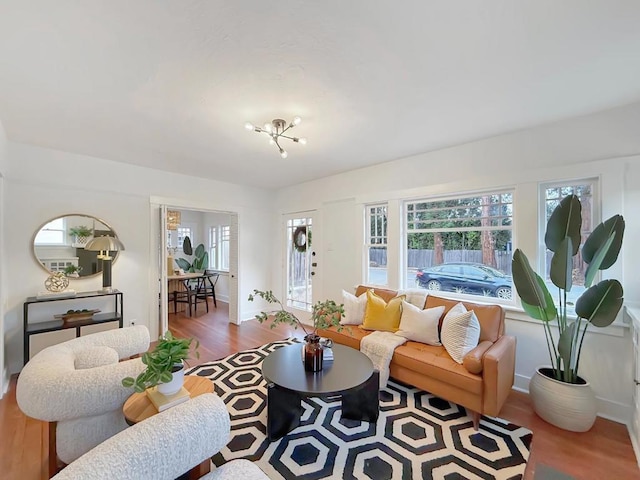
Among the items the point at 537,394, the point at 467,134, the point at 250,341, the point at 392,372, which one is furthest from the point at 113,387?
the point at 467,134

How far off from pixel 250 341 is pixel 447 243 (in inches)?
119

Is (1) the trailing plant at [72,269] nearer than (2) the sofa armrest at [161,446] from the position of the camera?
No

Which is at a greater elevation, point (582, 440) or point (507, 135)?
point (507, 135)

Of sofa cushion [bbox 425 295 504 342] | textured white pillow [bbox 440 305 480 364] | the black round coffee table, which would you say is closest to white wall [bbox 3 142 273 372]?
the black round coffee table

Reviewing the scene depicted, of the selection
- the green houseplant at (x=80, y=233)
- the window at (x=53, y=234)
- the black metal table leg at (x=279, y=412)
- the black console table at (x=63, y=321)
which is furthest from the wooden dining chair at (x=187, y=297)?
the black metal table leg at (x=279, y=412)

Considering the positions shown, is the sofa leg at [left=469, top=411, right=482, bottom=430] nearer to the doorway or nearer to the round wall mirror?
the round wall mirror

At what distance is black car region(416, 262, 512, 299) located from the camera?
305 cm

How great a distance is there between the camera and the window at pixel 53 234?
329 cm

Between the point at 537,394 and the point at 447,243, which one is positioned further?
the point at 447,243

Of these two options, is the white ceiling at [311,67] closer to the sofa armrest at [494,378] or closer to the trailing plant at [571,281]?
the trailing plant at [571,281]

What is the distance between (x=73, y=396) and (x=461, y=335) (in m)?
2.74

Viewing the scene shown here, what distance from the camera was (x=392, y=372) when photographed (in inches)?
107

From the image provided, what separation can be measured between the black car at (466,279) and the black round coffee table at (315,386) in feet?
5.22

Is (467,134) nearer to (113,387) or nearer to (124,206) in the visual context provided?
(113,387)
